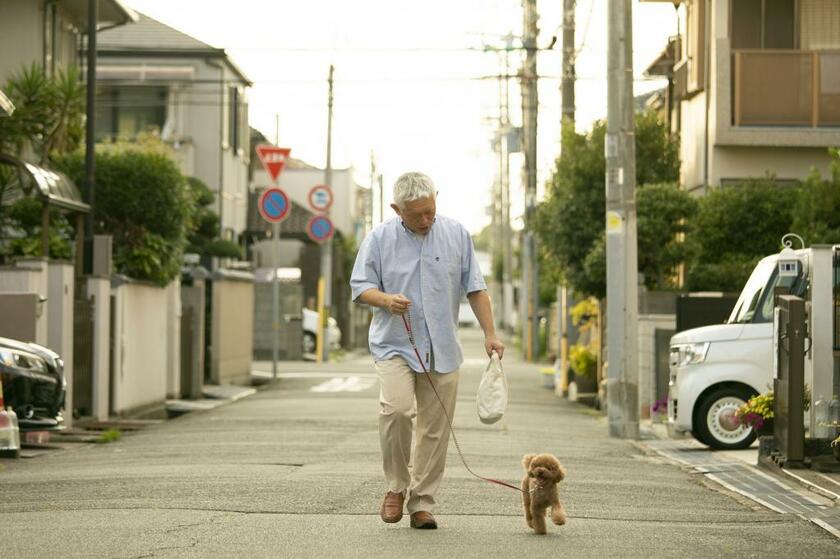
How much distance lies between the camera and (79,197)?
19297 mm

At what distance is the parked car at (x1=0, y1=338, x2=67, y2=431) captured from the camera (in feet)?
44.9

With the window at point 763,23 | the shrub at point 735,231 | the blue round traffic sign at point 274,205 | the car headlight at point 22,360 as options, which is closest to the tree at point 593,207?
the shrub at point 735,231

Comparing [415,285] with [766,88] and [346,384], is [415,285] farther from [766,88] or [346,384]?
[346,384]

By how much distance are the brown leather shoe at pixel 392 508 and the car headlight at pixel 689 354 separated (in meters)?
7.67

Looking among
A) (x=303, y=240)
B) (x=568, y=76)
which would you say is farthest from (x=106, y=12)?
(x=303, y=240)

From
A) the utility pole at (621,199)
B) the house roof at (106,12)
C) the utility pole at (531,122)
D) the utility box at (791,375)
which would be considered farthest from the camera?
the utility pole at (531,122)

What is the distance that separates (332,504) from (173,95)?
3134 centimetres

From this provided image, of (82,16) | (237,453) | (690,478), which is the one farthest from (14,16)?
(690,478)

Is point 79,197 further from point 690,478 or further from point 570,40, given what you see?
point 570,40

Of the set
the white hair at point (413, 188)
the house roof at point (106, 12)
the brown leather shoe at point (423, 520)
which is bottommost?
the brown leather shoe at point (423, 520)

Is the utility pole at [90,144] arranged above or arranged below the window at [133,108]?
below

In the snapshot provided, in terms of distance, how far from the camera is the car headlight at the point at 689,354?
1543cm

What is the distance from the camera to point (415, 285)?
8.52m

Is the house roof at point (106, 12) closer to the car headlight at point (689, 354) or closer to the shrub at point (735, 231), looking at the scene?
the shrub at point (735, 231)
